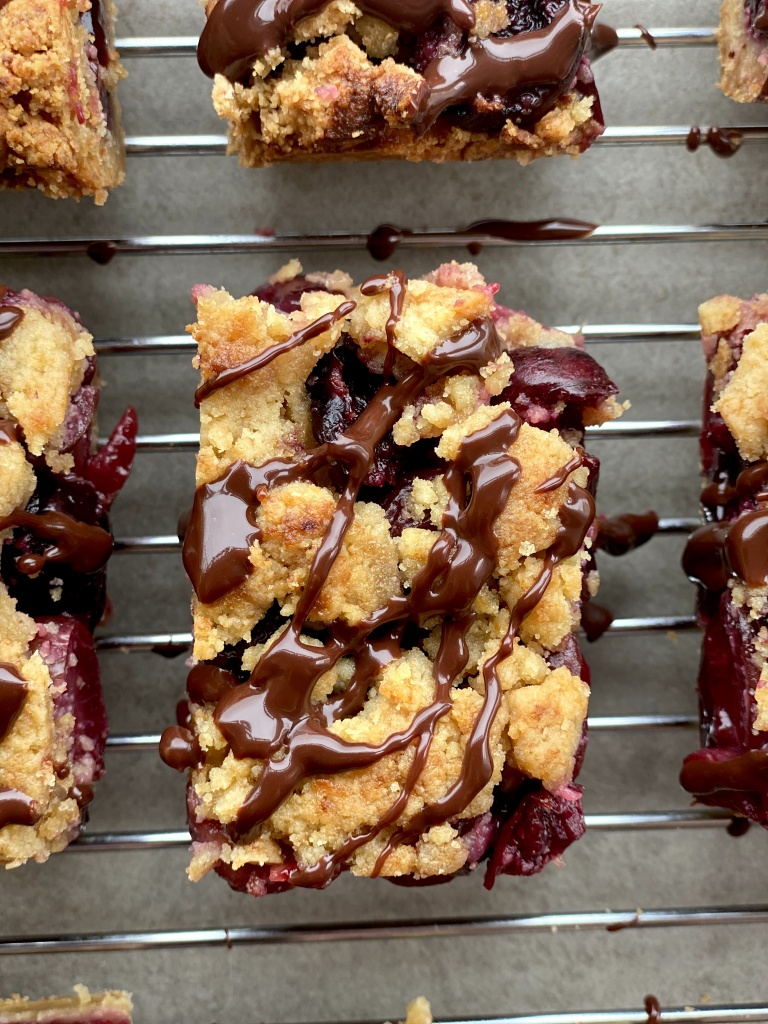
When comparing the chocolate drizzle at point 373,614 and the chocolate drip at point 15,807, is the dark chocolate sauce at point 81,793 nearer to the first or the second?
the chocolate drip at point 15,807

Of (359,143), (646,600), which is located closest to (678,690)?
(646,600)

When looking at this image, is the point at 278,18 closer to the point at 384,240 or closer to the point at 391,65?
the point at 391,65

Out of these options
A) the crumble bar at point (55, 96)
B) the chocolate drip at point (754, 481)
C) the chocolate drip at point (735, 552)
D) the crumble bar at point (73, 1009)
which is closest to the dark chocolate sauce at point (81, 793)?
the crumble bar at point (73, 1009)

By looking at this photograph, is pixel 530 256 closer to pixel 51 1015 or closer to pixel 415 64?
pixel 415 64

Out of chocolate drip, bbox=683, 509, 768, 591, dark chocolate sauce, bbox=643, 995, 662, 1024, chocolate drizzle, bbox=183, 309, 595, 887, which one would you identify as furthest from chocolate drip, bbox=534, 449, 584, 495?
dark chocolate sauce, bbox=643, 995, 662, 1024

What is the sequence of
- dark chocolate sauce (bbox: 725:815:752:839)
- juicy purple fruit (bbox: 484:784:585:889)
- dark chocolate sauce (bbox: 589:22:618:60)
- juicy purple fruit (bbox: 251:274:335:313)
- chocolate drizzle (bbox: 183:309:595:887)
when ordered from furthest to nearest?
dark chocolate sauce (bbox: 725:815:752:839), dark chocolate sauce (bbox: 589:22:618:60), juicy purple fruit (bbox: 251:274:335:313), juicy purple fruit (bbox: 484:784:585:889), chocolate drizzle (bbox: 183:309:595:887)

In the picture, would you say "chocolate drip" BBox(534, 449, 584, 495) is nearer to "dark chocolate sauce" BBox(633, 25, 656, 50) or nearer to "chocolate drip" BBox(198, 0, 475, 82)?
"chocolate drip" BBox(198, 0, 475, 82)
